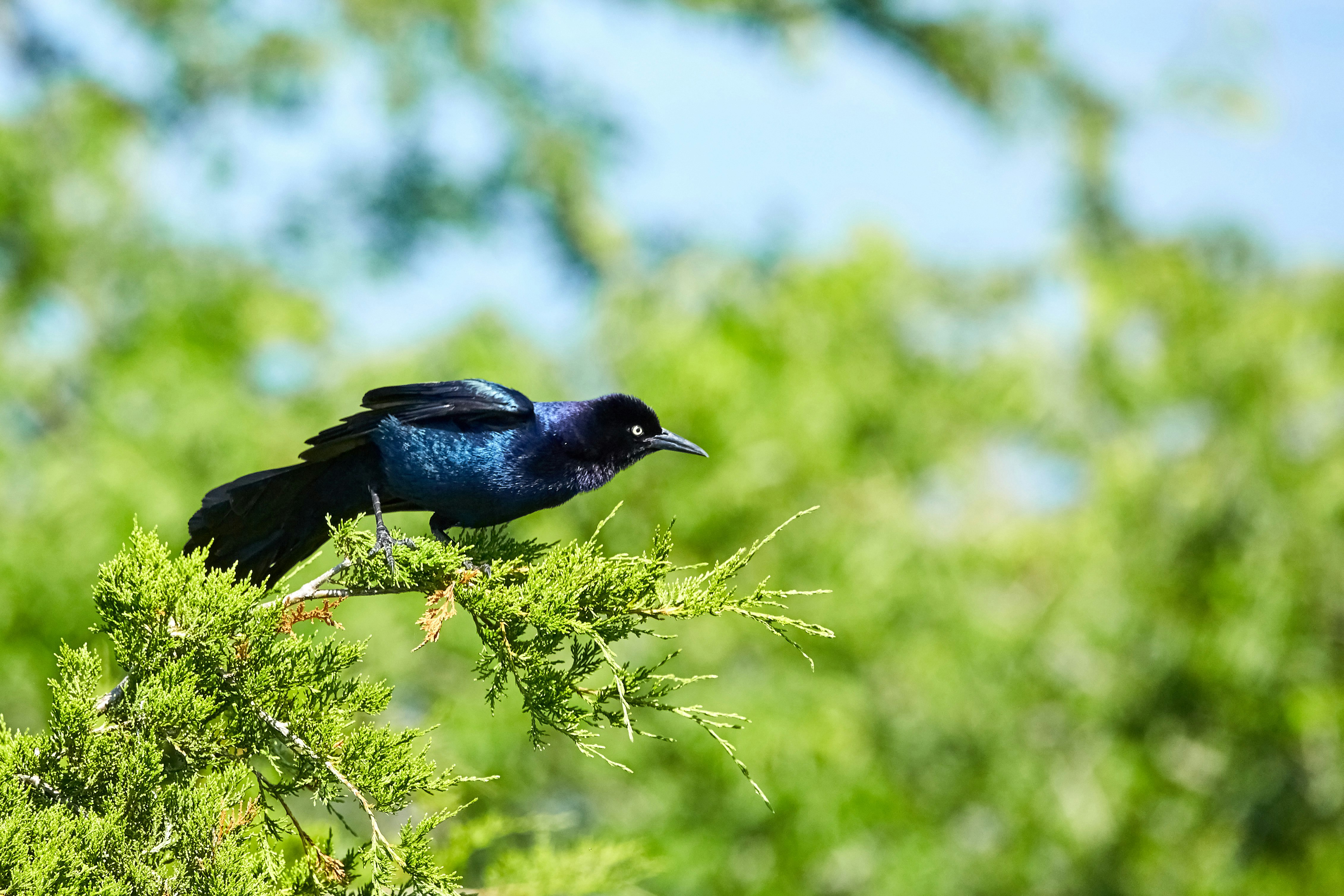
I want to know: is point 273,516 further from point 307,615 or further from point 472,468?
point 307,615

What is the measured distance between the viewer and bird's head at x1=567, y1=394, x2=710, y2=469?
3.99 metres

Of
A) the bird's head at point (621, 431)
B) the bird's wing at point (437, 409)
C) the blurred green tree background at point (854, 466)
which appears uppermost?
the bird's wing at point (437, 409)

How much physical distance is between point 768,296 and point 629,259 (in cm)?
239

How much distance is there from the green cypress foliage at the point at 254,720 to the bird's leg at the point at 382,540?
2.3 inches

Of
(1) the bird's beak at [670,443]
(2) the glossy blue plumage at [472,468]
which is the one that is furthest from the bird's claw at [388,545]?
(1) the bird's beak at [670,443]

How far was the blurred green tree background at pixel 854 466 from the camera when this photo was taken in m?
11.8

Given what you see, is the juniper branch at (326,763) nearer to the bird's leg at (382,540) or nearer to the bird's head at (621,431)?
the bird's leg at (382,540)

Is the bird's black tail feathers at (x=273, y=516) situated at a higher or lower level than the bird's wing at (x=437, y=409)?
lower

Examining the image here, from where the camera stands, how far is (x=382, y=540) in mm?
3199

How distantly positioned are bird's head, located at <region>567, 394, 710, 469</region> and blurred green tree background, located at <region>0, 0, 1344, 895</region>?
261 inches

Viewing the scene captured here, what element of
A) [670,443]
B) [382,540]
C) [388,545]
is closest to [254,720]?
[388,545]

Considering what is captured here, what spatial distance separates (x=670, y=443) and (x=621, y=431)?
264mm

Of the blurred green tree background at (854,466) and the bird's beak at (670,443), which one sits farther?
the blurred green tree background at (854,466)

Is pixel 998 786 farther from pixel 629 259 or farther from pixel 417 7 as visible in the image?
pixel 417 7
